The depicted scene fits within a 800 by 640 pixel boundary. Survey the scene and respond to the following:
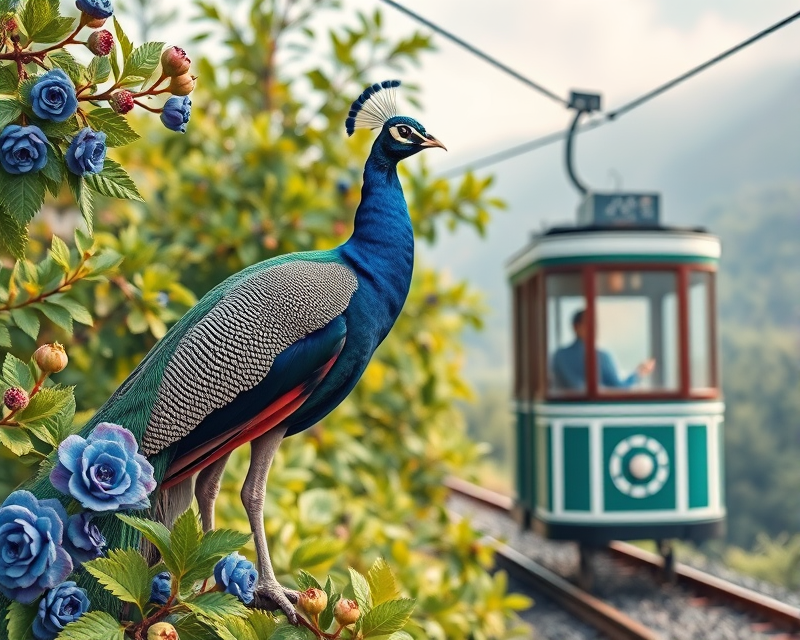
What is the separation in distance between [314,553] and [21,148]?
3.53ft

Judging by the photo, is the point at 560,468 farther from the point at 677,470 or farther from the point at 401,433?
the point at 401,433

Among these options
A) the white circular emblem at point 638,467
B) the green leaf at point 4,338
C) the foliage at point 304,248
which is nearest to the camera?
the green leaf at point 4,338

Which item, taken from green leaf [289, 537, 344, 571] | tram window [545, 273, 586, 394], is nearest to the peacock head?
green leaf [289, 537, 344, 571]

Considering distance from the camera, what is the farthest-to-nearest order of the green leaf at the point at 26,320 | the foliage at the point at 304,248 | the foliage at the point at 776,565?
the foliage at the point at 776,565 → the foliage at the point at 304,248 → the green leaf at the point at 26,320

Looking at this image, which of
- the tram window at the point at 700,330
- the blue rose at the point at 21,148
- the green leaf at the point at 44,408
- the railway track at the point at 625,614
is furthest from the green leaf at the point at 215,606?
the tram window at the point at 700,330

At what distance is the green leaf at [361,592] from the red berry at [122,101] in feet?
2.11

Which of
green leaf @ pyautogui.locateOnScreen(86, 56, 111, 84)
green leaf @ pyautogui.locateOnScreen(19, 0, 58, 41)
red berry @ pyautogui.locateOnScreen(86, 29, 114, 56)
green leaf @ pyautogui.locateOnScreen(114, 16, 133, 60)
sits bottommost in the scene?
green leaf @ pyautogui.locateOnScreen(86, 56, 111, 84)

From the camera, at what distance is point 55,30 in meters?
1.25

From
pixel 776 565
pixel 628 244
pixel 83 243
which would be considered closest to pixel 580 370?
pixel 628 244

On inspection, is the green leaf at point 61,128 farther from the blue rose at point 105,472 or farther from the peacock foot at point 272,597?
the peacock foot at point 272,597

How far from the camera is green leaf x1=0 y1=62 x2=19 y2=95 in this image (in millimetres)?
1224

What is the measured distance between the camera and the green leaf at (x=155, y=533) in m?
1.09

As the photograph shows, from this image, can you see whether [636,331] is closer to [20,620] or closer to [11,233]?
[11,233]

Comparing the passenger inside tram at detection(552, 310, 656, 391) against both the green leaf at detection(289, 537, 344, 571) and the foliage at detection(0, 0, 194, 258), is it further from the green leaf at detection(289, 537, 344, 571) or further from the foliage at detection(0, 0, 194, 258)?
the foliage at detection(0, 0, 194, 258)
